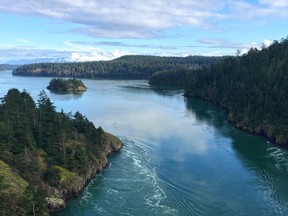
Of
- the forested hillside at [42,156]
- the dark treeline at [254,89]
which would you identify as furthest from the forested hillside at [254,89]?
the forested hillside at [42,156]

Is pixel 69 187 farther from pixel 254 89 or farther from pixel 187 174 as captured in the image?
pixel 254 89

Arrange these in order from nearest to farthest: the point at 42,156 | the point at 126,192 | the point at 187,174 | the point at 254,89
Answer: the point at 126,192 → the point at 42,156 → the point at 187,174 → the point at 254,89

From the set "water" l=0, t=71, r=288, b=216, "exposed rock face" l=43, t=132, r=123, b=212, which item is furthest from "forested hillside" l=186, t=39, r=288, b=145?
"exposed rock face" l=43, t=132, r=123, b=212

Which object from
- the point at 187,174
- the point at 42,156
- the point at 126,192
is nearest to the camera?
the point at 126,192

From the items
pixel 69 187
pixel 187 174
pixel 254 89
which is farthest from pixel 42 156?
pixel 254 89

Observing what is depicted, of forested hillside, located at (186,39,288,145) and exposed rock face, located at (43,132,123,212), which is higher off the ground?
forested hillside, located at (186,39,288,145)

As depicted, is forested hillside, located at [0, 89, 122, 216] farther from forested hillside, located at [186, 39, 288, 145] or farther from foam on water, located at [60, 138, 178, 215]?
forested hillside, located at [186, 39, 288, 145]

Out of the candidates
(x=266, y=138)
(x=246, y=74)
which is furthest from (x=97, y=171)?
(x=246, y=74)
